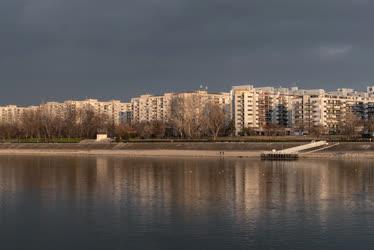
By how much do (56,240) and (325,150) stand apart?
5014 cm

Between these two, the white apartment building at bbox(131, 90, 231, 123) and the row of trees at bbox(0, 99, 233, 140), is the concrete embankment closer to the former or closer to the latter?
the row of trees at bbox(0, 99, 233, 140)

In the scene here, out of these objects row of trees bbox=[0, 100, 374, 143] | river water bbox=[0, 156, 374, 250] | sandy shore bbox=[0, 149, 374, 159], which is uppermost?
row of trees bbox=[0, 100, 374, 143]

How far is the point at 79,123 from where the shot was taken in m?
116

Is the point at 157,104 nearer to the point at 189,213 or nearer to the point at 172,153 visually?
the point at 172,153

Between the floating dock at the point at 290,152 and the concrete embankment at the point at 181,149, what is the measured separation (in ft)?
6.40

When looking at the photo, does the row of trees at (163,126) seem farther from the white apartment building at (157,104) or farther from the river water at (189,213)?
the river water at (189,213)

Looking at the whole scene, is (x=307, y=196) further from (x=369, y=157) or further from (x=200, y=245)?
(x=369, y=157)

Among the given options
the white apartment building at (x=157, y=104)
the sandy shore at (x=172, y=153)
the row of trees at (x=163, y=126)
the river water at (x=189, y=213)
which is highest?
the white apartment building at (x=157, y=104)

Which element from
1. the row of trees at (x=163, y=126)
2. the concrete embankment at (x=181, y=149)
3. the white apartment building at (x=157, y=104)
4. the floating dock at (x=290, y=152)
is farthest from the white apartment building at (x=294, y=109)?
the floating dock at (x=290, y=152)

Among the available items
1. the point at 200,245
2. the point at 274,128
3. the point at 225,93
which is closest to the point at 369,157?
the point at 200,245

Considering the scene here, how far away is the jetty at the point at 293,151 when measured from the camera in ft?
201

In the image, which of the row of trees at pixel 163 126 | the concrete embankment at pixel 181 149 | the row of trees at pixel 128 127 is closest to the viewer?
the concrete embankment at pixel 181 149

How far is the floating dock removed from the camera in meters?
61.1

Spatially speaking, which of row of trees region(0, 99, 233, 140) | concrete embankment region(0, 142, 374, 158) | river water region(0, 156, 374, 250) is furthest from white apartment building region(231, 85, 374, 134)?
river water region(0, 156, 374, 250)
